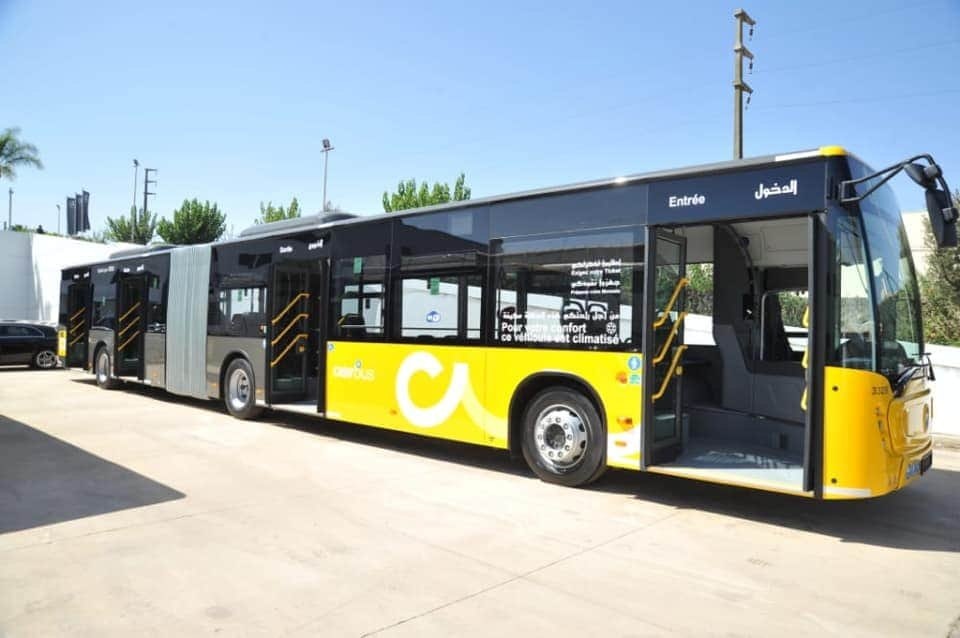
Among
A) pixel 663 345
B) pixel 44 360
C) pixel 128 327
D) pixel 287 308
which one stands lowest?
pixel 44 360

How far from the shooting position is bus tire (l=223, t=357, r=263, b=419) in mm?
11047

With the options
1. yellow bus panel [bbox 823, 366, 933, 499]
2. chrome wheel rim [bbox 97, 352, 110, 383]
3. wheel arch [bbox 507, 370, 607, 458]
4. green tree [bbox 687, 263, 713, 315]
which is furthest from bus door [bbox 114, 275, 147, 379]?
yellow bus panel [bbox 823, 366, 933, 499]

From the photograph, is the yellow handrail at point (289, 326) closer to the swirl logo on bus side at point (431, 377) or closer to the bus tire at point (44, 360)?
the swirl logo on bus side at point (431, 377)

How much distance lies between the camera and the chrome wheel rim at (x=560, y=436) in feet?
22.3

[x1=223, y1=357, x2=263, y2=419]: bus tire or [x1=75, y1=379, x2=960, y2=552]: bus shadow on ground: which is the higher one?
[x1=223, y1=357, x2=263, y2=419]: bus tire

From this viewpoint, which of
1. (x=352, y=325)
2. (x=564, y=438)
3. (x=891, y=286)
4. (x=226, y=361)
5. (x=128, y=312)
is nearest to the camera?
(x=891, y=286)

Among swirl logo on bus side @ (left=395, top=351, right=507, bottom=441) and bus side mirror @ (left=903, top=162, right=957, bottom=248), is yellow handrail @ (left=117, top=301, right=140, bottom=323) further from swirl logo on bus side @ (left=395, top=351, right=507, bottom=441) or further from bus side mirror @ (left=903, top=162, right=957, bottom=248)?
bus side mirror @ (left=903, top=162, right=957, bottom=248)

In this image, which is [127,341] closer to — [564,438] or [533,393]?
[533,393]

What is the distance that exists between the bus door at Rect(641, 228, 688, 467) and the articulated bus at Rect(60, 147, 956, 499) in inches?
0.9

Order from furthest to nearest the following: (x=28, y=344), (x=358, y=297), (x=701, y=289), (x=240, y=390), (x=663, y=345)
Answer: (x=28, y=344)
(x=240, y=390)
(x=358, y=297)
(x=701, y=289)
(x=663, y=345)

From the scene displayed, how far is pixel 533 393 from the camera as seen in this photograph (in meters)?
7.26

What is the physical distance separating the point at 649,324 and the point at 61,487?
597 centimetres

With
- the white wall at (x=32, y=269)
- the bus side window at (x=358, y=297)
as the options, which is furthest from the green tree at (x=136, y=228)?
the bus side window at (x=358, y=297)

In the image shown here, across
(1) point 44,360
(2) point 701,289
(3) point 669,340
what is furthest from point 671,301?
(1) point 44,360
